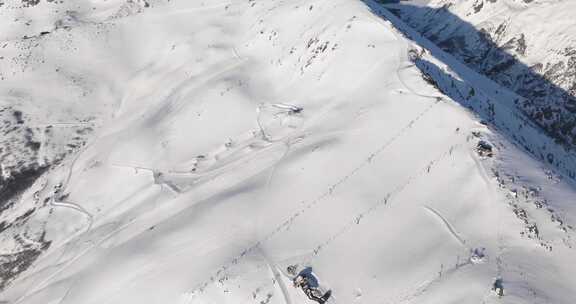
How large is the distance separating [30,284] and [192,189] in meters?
11.8

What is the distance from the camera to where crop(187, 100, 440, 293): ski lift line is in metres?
22.9

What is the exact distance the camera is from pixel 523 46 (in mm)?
74938

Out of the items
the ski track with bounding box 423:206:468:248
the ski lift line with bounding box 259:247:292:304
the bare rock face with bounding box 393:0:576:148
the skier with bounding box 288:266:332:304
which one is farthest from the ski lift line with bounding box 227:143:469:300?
the bare rock face with bounding box 393:0:576:148

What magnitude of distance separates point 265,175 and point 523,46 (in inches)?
2418

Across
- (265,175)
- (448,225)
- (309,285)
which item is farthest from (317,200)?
(448,225)

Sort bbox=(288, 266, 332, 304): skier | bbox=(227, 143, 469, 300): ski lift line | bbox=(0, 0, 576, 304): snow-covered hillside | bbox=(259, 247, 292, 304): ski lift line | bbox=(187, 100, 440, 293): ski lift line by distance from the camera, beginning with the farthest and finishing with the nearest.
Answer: bbox=(187, 100, 440, 293): ski lift line < bbox=(227, 143, 469, 300): ski lift line < bbox=(0, 0, 576, 304): snow-covered hillside < bbox=(259, 247, 292, 304): ski lift line < bbox=(288, 266, 332, 304): skier

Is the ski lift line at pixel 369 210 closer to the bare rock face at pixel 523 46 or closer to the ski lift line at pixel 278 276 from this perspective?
the ski lift line at pixel 278 276

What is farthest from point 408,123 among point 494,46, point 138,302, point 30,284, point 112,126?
point 494,46

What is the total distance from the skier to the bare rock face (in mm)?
44653

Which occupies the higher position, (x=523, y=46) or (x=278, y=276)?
(x=278, y=276)

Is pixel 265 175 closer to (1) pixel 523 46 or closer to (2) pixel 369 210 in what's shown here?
(2) pixel 369 210

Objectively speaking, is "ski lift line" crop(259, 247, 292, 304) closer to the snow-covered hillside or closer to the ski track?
the snow-covered hillside

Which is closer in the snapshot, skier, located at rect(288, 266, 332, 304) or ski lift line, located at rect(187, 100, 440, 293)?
skier, located at rect(288, 266, 332, 304)

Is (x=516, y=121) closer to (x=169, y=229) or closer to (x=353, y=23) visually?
(x=353, y=23)
